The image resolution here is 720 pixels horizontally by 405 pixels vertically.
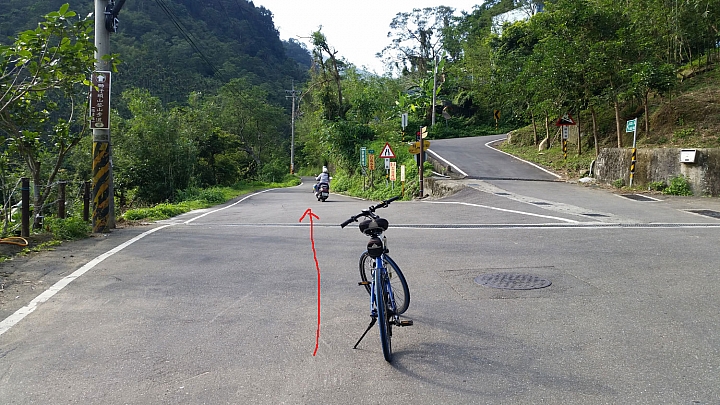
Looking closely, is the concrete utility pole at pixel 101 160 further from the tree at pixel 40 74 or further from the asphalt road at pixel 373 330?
the asphalt road at pixel 373 330

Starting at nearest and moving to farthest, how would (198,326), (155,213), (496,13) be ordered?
(198,326)
(155,213)
(496,13)

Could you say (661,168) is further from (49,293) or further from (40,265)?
(49,293)

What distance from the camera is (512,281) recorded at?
21.6ft

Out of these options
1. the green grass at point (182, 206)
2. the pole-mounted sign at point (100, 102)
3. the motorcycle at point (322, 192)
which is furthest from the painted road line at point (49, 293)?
the motorcycle at point (322, 192)

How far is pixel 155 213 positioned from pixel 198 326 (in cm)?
1271

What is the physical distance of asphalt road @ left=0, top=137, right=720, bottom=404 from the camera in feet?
12.2

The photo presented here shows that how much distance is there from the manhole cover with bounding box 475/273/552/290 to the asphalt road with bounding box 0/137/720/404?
0.46 feet

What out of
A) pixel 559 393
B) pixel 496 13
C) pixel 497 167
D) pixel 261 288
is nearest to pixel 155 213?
pixel 261 288

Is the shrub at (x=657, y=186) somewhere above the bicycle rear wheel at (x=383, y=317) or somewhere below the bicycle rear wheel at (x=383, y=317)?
above

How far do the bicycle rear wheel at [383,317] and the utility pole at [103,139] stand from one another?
905cm

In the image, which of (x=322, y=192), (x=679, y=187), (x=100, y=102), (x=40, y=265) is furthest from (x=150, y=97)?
(x=679, y=187)

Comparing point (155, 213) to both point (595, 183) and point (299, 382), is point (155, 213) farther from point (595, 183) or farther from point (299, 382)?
point (595, 183)

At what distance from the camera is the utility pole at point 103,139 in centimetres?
1112

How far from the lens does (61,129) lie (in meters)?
11.3
